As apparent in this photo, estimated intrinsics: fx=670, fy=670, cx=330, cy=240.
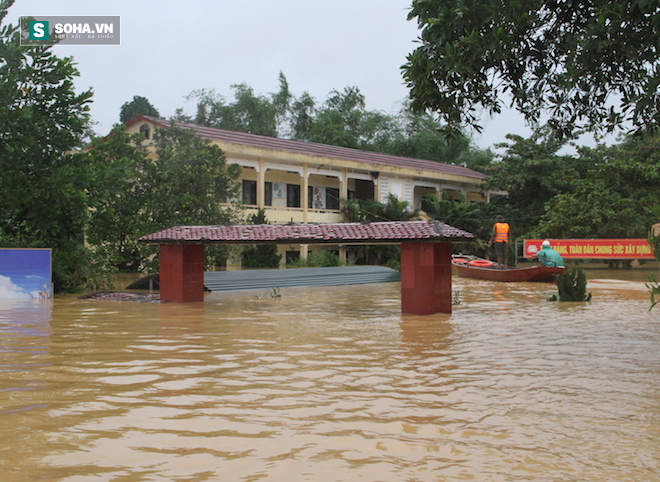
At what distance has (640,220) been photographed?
28938mm

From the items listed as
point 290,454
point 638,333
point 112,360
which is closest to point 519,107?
point 638,333

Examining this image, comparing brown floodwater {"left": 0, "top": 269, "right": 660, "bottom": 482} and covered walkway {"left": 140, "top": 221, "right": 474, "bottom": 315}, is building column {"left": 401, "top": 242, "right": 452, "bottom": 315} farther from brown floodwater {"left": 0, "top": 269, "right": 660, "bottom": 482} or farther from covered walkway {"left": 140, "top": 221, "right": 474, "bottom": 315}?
brown floodwater {"left": 0, "top": 269, "right": 660, "bottom": 482}

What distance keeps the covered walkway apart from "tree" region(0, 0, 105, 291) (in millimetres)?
3355

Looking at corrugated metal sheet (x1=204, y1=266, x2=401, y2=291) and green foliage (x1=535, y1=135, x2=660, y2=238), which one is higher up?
green foliage (x1=535, y1=135, x2=660, y2=238)

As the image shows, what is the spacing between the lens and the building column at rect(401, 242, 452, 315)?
1288 cm

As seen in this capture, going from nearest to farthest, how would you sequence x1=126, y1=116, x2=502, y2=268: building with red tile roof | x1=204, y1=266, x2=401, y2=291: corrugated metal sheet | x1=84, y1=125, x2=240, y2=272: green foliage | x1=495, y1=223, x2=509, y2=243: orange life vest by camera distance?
1. x1=204, y1=266, x2=401, y2=291: corrugated metal sheet
2. x1=84, y1=125, x2=240, y2=272: green foliage
3. x1=495, y1=223, x2=509, y2=243: orange life vest
4. x1=126, y1=116, x2=502, y2=268: building with red tile roof

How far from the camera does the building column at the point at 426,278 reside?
1288 cm

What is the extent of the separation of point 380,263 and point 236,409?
2625 cm

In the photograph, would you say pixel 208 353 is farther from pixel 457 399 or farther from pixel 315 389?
pixel 457 399

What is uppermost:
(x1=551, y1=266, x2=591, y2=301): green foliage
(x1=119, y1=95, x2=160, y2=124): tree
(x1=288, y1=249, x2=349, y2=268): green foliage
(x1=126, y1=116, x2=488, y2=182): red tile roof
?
(x1=119, y1=95, x2=160, y2=124): tree

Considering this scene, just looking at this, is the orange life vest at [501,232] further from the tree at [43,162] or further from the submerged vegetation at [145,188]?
the tree at [43,162]

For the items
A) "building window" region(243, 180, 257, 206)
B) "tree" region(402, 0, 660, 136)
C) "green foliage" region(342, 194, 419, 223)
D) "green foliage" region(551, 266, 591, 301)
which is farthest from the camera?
"green foliage" region(342, 194, 419, 223)

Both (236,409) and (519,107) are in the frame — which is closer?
(236,409)

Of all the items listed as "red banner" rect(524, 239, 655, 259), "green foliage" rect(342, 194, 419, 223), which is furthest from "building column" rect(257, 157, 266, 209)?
"red banner" rect(524, 239, 655, 259)
